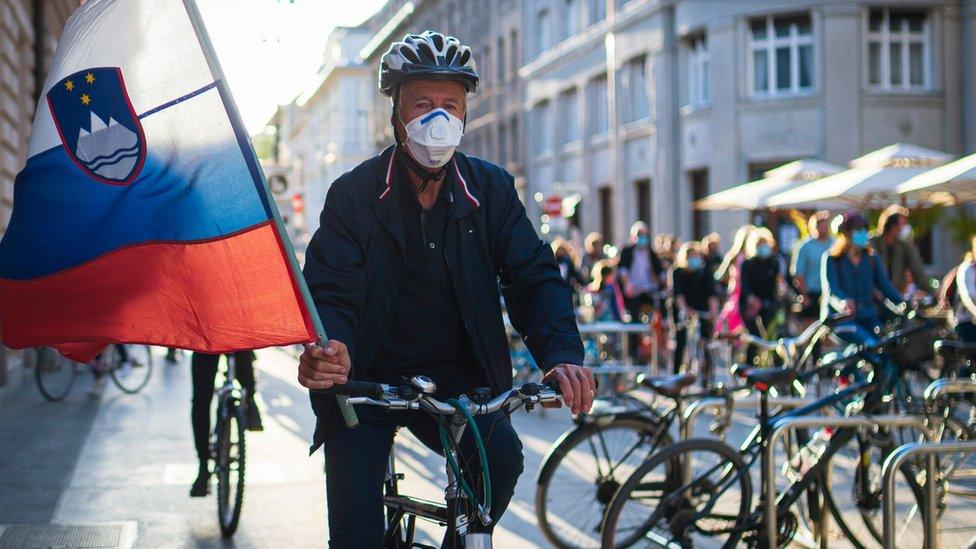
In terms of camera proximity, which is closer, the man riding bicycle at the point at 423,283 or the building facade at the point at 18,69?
the man riding bicycle at the point at 423,283

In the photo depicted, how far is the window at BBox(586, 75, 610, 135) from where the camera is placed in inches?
1459

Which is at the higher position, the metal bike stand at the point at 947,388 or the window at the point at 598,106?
the window at the point at 598,106

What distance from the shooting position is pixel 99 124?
3.52 meters

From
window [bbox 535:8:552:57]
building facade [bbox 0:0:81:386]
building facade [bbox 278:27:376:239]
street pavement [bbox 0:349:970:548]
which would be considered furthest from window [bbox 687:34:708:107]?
building facade [bbox 278:27:376:239]

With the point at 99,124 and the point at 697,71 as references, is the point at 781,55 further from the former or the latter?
the point at 99,124

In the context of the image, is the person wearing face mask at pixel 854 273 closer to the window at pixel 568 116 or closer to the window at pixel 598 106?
the window at pixel 598 106

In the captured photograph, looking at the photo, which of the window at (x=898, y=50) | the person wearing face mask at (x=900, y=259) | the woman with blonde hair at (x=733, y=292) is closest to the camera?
the person wearing face mask at (x=900, y=259)

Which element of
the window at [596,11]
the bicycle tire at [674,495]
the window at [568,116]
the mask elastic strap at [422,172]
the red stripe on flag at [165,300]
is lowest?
the bicycle tire at [674,495]

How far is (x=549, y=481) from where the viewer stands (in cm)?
654

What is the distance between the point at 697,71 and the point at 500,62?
19.3 meters

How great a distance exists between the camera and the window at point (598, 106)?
37062 millimetres

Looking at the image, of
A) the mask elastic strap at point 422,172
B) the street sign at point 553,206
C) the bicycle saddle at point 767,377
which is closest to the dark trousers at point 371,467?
the mask elastic strap at point 422,172

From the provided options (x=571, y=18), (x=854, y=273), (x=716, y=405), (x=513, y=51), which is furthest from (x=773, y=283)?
(x=513, y=51)

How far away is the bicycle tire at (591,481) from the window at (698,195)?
81.0ft
